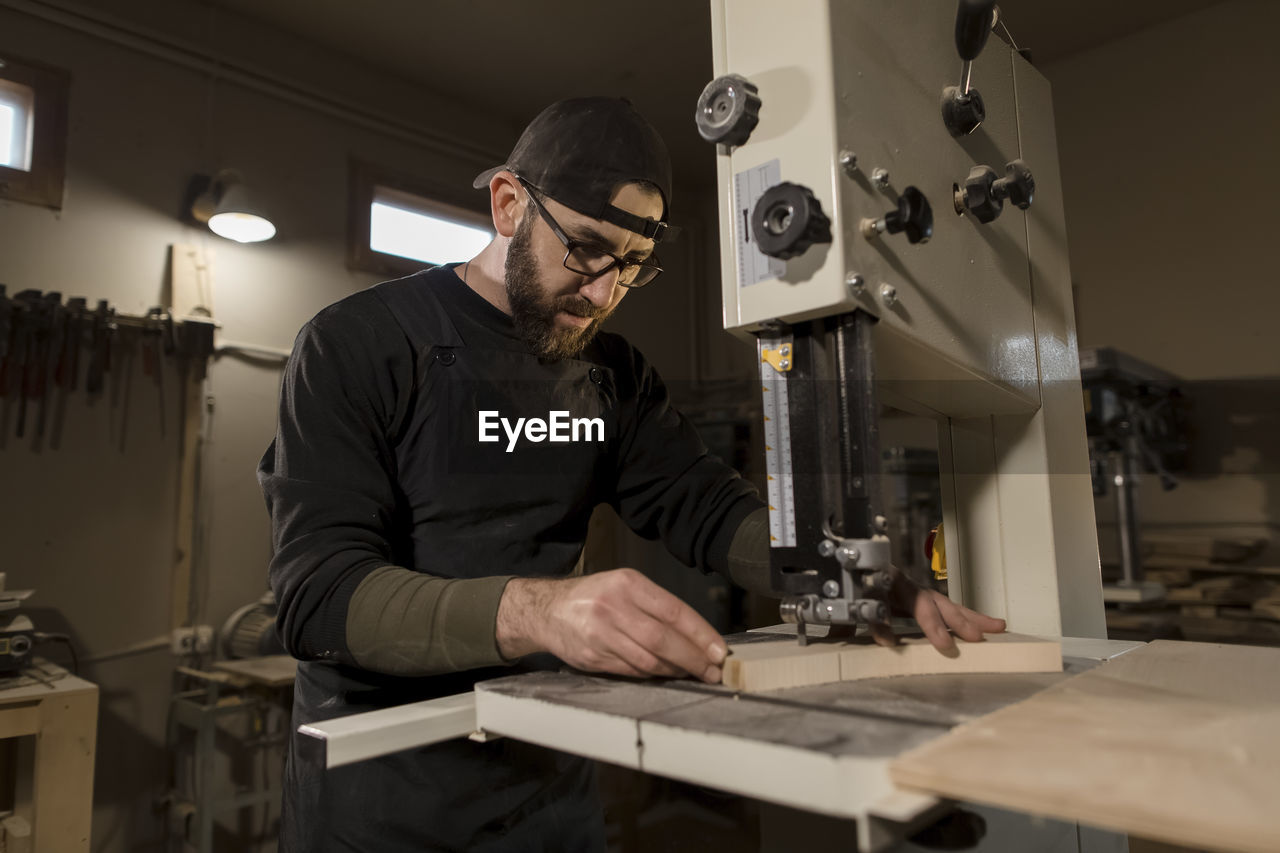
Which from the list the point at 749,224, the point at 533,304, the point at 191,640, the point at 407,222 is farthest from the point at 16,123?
the point at 749,224

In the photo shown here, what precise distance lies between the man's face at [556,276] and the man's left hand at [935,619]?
66cm

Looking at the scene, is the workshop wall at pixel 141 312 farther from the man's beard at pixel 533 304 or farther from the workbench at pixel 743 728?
the workbench at pixel 743 728

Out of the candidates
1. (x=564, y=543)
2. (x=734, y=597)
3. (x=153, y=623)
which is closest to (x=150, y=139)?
(x=153, y=623)

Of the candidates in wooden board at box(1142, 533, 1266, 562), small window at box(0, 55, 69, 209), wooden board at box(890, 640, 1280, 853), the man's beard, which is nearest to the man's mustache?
the man's beard

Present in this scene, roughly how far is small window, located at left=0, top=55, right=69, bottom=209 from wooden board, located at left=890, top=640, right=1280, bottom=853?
3.14m

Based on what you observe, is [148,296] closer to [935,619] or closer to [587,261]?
[587,261]

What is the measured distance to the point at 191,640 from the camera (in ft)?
8.89

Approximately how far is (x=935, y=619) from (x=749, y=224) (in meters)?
0.46

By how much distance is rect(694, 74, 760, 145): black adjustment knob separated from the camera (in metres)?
0.72

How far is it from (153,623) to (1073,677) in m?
2.91

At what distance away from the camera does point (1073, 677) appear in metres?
0.74

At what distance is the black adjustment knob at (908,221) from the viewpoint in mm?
706

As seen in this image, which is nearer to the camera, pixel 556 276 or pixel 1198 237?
pixel 556 276

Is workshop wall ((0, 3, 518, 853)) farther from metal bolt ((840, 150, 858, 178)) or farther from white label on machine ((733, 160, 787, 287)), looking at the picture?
metal bolt ((840, 150, 858, 178))
